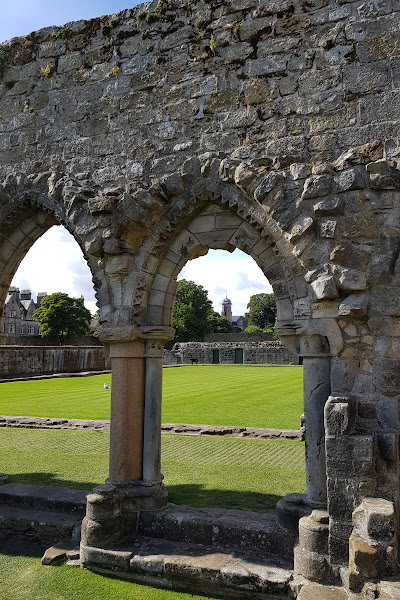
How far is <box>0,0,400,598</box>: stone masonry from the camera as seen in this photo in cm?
419

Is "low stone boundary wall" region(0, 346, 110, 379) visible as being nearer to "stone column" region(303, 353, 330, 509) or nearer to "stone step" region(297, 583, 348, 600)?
"stone column" region(303, 353, 330, 509)

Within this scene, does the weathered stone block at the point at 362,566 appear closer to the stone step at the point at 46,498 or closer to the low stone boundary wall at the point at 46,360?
the stone step at the point at 46,498

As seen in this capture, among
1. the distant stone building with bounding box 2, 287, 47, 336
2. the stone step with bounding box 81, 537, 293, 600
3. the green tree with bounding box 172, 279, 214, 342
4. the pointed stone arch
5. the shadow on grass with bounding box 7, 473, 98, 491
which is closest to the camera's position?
the stone step with bounding box 81, 537, 293, 600

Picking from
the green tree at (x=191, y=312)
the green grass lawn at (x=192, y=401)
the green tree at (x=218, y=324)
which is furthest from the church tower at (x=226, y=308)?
the green grass lawn at (x=192, y=401)

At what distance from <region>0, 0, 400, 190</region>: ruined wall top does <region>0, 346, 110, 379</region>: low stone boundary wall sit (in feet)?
48.3

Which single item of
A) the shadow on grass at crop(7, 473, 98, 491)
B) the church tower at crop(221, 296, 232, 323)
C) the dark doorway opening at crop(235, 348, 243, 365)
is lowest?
the shadow on grass at crop(7, 473, 98, 491)

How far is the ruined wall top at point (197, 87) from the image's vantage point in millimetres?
4785

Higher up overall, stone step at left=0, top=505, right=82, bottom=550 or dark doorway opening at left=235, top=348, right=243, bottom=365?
dark doorway opening at left=235, top=348, right=243, bottom=365

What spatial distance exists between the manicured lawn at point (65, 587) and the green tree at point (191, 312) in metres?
45.6

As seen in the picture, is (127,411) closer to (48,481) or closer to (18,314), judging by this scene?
(48,481)

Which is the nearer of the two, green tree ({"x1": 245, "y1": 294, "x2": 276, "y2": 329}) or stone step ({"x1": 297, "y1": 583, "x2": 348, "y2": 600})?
stone step ({"x1": 297, "y1": 583, "x2": 348, "y2": 600})

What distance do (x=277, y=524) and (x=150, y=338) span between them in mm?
2306

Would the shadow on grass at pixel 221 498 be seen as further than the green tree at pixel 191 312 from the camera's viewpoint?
No

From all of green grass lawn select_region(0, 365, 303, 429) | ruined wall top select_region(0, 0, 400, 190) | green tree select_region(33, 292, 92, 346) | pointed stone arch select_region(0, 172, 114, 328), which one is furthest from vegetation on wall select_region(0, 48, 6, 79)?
green tree select_region(33, 292, 92, 346)
